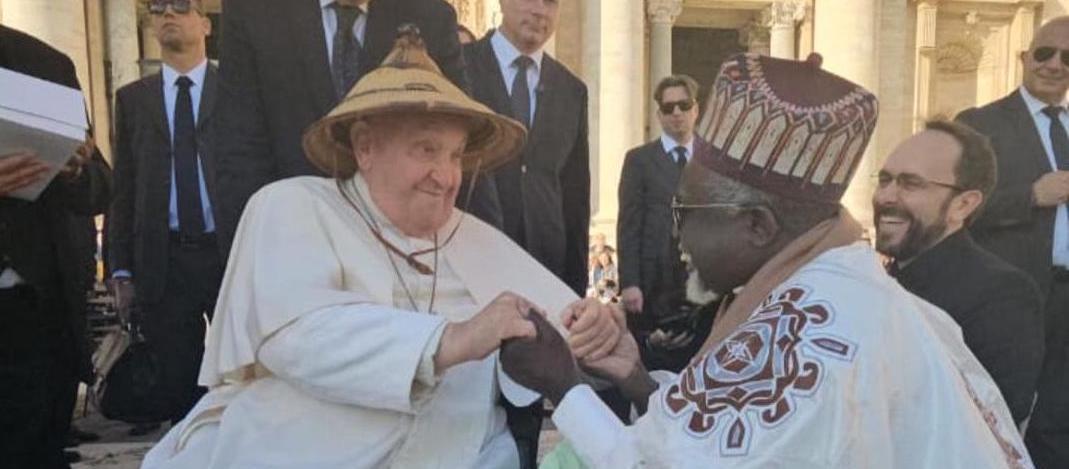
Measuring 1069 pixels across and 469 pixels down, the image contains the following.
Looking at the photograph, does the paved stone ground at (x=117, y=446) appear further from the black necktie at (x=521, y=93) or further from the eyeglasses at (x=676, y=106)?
the eyeglasses at (x=676, y=106)

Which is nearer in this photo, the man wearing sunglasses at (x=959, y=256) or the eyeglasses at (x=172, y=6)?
the man wearing sunglasses at (x=959, y=256)

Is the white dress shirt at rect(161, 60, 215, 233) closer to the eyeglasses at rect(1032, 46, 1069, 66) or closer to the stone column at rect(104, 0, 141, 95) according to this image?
the eyeglasses at rect(1032, 46, 1069, 66)

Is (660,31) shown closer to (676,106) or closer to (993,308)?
(676,106)

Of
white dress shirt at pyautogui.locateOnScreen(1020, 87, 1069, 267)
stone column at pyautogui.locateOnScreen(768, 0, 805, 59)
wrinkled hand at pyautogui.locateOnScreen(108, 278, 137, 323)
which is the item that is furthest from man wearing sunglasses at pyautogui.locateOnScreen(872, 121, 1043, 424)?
stone column at pyautogui.locateOnScreen(768, 0, 805, 59)

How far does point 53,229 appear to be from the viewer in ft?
10.9

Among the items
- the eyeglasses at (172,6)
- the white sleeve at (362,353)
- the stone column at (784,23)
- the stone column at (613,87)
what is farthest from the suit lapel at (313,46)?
the stone column at (784,23)

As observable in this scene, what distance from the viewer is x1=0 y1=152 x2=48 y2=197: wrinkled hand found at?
9.37 feet

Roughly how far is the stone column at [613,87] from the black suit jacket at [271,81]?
13.5m

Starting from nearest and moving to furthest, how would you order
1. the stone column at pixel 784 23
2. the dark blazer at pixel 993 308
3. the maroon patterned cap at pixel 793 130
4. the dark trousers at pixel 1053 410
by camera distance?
the maroon patterned cap at pixel 793 130 → the dark blazer at pixel 993 308 → the dark trousers at pixel 1053 410 → the stone column at pixel 784 23

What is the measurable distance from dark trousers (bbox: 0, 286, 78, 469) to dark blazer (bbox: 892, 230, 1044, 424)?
304cm

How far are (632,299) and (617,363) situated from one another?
9.90ft

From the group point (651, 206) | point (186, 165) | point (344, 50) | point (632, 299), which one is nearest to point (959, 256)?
point (344, 50)

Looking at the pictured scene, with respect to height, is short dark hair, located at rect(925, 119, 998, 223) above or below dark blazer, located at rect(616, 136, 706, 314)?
above

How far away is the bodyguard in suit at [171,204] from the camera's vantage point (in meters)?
4.20
